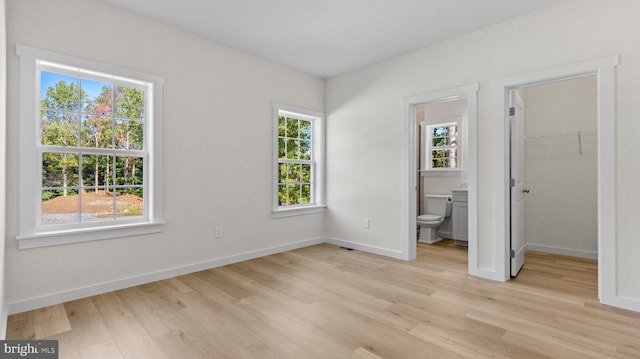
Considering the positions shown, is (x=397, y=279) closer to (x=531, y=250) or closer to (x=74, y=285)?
(x=531, y=250)

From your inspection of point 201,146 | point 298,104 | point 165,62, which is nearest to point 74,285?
point 201,146

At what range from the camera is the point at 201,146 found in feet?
11.6

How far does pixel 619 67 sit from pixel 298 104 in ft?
11.4

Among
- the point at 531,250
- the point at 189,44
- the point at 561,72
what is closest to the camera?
the point at 561,72

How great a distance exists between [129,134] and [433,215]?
457 centimetres

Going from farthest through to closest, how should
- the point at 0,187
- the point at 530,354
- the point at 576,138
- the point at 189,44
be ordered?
1. the point at 576,138
2. the point at 189,44
3. the point at 0,187
4. the point at 530,354

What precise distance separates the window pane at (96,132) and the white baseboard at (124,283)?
4.26 feet

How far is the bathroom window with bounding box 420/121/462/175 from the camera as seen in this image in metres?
5.48

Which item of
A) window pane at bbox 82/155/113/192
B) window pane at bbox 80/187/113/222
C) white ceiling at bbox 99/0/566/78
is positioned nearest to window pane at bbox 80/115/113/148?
window pane at bbox 82/155/113/192

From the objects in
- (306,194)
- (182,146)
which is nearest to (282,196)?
(306,194)

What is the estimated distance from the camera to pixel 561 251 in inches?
166

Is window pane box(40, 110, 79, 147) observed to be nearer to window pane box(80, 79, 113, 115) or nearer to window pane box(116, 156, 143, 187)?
window pane box(80, 79, 113, 115)

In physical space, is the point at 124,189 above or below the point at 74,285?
above

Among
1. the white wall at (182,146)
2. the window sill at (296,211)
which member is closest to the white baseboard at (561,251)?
the window sill at (296,211)
